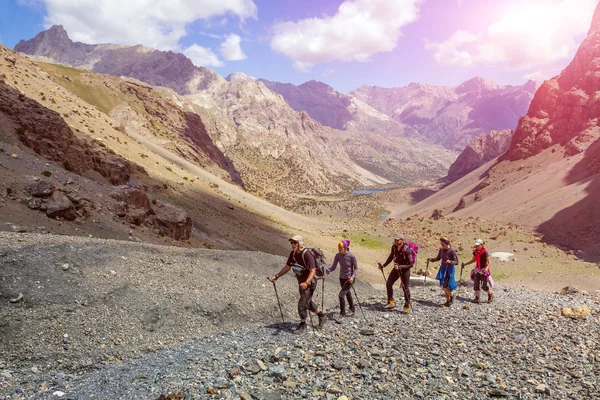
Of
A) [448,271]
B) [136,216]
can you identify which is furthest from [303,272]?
[136,216]

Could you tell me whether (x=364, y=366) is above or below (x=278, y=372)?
above

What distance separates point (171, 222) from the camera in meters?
24.9

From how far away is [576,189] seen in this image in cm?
5816

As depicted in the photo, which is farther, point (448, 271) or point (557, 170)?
point (557, 170)

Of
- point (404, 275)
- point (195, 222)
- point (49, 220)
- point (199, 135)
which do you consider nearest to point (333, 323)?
point (404, 275)

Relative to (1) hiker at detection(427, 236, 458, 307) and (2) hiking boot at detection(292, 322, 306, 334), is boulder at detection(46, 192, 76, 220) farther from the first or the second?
(1) hiker at detection(427, 236, 458, 307)

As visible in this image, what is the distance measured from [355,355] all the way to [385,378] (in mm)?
1126

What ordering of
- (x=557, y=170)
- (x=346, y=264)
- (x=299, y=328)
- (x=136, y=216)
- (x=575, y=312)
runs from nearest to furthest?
(x=299, y=328) < (x=346, y=264) < (x=575, y=312) < (x=136, y=216) < (x=557, y=170)

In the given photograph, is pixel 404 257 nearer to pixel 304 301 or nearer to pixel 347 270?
pixel 347 270

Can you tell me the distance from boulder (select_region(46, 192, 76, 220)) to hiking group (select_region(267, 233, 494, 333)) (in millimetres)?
12725

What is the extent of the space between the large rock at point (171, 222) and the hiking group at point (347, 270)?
47.7 ft

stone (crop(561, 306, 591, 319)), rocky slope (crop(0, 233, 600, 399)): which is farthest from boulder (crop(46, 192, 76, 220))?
stone (crop(561, 306, 591, 319))

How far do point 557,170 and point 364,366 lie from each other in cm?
8670

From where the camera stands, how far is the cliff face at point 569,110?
87562 millimetres
